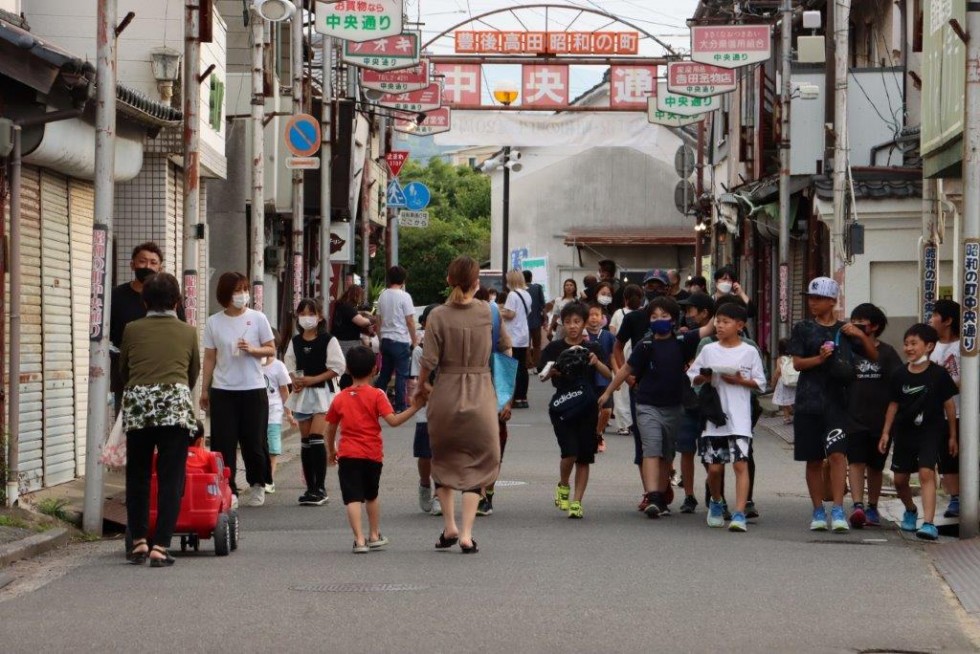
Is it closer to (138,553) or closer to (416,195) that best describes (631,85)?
(416,195)

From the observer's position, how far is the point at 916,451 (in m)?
12.6

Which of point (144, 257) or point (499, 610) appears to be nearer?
point (499, 610)

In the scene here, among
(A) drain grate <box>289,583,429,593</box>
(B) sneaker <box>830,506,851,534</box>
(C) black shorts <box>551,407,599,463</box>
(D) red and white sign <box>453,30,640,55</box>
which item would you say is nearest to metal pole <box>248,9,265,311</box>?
(C) black shorts <box>551,407,599,463</box>

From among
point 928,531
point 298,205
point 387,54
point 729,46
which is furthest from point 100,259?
point 387,54

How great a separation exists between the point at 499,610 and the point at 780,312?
790 inches

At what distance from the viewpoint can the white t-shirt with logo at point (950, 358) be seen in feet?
→ 41.9

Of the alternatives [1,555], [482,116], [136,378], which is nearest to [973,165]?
[136,378]

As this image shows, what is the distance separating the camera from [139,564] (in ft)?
34.8

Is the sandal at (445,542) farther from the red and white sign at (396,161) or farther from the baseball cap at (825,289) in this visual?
the red and white sign at (396,161)

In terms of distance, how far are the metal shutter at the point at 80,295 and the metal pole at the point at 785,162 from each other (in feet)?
46.0

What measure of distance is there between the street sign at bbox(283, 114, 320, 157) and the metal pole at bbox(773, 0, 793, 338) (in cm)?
759

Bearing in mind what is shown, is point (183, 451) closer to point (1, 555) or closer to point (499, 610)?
point (1, 555)

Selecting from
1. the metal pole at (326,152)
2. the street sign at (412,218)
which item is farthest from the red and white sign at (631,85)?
the metal pole at (326,152)

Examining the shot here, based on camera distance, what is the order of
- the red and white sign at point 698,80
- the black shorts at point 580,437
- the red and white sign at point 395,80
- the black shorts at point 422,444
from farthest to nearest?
1. the red and white sign at point 395,80
2. the red and white sign at point 698,80
3. the black shorts at point 422,444
4. the black shorts at point 580,437
